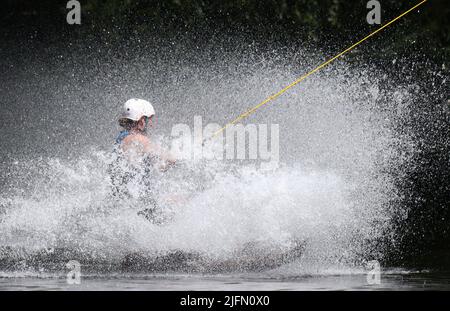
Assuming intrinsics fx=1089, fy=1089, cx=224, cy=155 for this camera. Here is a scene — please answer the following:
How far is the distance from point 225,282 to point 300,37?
407 inches

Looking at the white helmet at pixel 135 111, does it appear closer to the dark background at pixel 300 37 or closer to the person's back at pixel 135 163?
the person's back at pixel 135 163

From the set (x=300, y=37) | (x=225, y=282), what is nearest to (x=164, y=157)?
(x=225, y=282)

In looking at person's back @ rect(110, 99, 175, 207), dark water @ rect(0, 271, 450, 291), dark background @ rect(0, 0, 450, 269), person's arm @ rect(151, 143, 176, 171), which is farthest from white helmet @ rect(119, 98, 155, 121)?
dark background @ rect(0, 0, 450, 269)

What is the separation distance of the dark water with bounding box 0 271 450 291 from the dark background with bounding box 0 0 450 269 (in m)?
2.05

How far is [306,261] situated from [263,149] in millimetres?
5008

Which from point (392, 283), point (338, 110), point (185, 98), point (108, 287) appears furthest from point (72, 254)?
point (185, 98)

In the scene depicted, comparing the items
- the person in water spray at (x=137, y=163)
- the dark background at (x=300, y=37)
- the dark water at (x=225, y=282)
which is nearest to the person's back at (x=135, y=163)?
the person in water spray at (x=137, y=163)

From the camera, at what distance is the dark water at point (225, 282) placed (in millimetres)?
9906

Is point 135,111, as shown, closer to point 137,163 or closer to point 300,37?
point 137,163

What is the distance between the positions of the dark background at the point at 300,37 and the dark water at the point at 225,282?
2050mm

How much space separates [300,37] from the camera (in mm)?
20047

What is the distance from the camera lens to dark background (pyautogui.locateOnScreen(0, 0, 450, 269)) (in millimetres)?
16141

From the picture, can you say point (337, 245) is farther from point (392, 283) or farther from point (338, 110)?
point (338, 110)

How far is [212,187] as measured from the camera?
11992 mm
